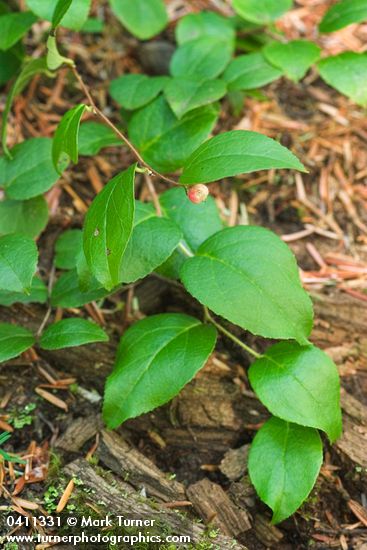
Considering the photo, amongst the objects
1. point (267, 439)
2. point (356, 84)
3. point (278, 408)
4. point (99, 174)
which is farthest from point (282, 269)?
point (99, 174)

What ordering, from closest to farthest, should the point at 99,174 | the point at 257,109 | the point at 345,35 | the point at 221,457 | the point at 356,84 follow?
1. the point at 221,457
2. the point at 356,84
3. the point at 99,174
4. the point at 257,109
5. the point at 345,35

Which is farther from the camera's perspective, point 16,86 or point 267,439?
point 16,86

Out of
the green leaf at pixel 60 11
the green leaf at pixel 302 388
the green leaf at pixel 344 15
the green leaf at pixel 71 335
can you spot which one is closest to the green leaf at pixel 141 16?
the green leaf at pixel 344 15

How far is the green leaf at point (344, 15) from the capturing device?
2405mm

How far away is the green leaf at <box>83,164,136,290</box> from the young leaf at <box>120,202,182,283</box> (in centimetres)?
8

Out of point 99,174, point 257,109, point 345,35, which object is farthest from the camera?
point 345,35

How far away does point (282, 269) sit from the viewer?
70.9 inches

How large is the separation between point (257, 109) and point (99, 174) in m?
0.84

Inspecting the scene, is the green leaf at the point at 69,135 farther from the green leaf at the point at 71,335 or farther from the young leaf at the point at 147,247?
the green leaf at the point at 71,335

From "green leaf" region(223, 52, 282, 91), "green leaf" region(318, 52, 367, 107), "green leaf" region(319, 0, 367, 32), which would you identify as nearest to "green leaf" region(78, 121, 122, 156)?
"green leaf" region(223, 52, 282, 91)

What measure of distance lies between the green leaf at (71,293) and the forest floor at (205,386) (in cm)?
16

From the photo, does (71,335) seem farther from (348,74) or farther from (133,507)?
(348,74)

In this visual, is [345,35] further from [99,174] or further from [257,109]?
[99,174]

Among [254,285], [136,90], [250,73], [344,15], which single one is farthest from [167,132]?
[344,15]
